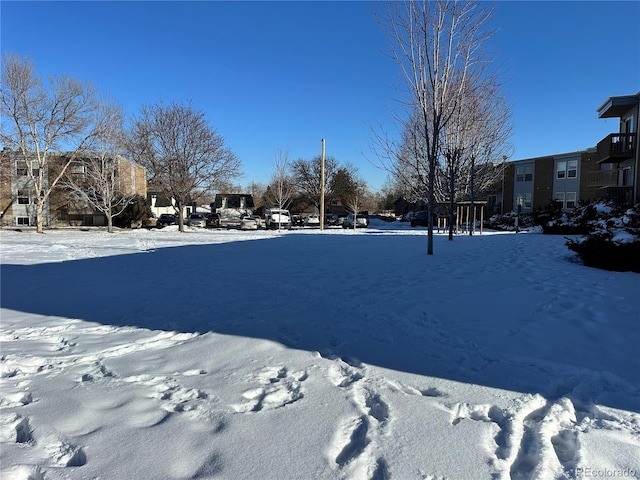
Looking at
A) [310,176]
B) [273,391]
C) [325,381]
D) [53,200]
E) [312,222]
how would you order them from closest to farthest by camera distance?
[273,391] → [325,381] → [53,200] → [312,222] → [310,176]

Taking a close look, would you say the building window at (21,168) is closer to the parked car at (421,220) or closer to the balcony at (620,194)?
the parked car at (421,220)

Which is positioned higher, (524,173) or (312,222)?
(524,173)

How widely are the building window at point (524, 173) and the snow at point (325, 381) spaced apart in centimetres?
4010

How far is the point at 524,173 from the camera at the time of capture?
43125mm

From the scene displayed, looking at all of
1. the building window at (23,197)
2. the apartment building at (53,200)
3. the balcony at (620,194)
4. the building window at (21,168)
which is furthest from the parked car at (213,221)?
the balcony at (620,194)

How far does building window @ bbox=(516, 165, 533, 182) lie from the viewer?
140 ft

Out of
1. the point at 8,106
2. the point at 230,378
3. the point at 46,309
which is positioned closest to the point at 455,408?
the point at 230,378

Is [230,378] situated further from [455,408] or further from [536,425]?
[536,425]

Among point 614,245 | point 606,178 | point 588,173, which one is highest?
point 588,173

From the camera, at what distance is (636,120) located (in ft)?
74.9

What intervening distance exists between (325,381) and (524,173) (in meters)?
46.0

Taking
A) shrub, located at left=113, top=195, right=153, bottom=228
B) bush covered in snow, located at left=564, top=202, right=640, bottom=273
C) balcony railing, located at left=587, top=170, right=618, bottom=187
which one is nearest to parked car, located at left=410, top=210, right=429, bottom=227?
balcony railing, located at left=587, top=170, right=618, bottom=187

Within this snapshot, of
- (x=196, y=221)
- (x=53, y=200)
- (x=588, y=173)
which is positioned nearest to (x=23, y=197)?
(x=53, y=200)

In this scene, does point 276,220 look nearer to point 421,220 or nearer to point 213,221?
point 213,221
